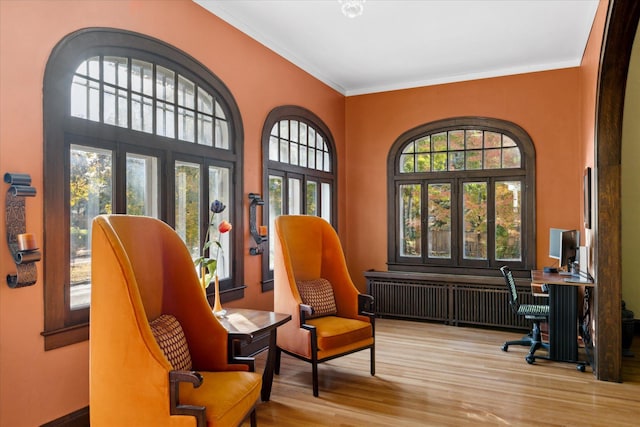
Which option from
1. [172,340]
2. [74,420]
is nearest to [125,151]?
[172,340]

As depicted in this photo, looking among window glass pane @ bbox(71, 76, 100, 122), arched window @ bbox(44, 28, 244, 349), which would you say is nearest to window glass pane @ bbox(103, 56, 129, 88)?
arched window @ bbox(44, 28, 244, 349)

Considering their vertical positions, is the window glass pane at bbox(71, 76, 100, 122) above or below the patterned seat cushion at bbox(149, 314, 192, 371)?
above

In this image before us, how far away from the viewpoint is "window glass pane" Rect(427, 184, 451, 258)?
6.57m

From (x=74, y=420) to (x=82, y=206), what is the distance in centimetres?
141

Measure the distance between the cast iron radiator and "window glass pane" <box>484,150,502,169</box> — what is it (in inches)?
60.1

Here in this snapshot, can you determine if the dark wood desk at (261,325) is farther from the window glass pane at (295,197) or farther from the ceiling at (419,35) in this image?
the ceiling at (419,35)

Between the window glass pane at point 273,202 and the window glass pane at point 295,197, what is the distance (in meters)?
0.27

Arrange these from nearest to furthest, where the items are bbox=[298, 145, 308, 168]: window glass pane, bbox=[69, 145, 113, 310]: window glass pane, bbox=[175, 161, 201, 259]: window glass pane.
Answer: bbox=[69, 145, 113, 310]: window glass pane → bbox=[175, 161, 201, 259]: window glass pane → bbox=[298, 145, 308, 168]: window glass pane

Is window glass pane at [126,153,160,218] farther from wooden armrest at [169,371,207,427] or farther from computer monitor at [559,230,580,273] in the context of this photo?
computer monitor at [559,230,580,273]

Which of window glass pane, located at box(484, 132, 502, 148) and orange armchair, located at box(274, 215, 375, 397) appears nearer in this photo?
orange armchair, located at box(274, 215, 375, 397)

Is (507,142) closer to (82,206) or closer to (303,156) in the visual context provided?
(303,156)

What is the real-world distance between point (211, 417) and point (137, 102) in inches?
95.5

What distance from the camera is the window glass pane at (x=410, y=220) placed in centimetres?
677

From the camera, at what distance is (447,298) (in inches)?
243
